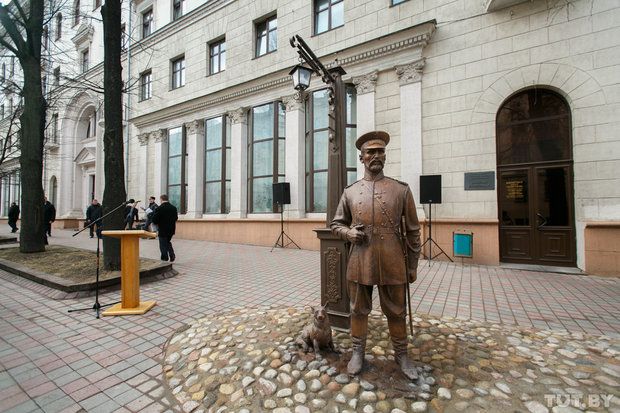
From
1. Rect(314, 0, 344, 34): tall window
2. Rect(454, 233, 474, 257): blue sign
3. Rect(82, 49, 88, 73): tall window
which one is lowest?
Rect(454, 233, 474, 257): blue sign

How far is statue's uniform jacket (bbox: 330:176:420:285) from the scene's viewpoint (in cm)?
227

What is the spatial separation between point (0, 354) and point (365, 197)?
4105 mm

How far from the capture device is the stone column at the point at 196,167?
13523mm

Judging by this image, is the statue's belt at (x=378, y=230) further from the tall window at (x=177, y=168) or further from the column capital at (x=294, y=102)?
the tall window at (x=177, y=168)

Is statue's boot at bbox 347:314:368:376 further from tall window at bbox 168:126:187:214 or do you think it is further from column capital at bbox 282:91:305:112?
tall window at bbox 168:126:187:214

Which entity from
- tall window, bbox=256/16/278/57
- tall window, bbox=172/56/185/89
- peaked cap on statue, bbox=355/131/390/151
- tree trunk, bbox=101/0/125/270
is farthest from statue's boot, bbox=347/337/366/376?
tall window, bbox=172/56/185/89

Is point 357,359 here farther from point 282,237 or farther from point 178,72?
point 178,72

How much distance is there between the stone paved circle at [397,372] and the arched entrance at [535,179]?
478cm

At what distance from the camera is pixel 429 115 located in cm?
826

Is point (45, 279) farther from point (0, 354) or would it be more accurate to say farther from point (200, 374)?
point (200, 374)

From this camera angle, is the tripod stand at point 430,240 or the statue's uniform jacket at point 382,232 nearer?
the statue's uniform jacket at point 382,232

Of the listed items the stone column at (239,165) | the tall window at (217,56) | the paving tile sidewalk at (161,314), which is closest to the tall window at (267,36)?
the tall window at (217,56)

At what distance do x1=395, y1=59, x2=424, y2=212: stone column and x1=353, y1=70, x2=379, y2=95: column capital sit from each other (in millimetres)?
860

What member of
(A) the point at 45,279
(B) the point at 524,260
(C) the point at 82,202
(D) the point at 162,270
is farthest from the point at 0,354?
(C) the point at 82,202
